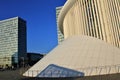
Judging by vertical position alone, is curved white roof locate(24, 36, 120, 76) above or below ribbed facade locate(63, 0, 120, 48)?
below

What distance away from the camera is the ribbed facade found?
28728 millimetres

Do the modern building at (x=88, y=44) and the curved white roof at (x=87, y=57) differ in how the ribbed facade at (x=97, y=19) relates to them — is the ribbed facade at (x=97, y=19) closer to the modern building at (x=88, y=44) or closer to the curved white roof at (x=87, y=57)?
the modern building at (x=88, y=44)

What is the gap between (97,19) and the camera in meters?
30.5

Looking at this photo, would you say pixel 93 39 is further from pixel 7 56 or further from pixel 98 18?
pixel 7 56

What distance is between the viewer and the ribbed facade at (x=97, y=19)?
28728mm

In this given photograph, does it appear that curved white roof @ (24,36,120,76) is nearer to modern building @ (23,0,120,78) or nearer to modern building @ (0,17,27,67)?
modern building @ (23,0,120,78)

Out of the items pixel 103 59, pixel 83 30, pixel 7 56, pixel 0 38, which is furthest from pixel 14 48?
pixel 103 59

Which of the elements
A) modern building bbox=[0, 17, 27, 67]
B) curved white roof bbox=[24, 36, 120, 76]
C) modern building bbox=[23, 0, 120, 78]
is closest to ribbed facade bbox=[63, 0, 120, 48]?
modern building bbox=[23, 0, 120, 78]

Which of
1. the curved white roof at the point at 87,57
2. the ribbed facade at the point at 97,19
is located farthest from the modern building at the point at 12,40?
Answer: the curved white roof at the point at 87,57

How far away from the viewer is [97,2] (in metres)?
30.9

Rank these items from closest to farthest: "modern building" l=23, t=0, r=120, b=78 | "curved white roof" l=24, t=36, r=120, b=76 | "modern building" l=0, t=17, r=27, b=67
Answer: "curved white roof" l=24, t=36, r=120, b=76, "modern building" l=23, t=0, r=120, b=78, "modern building" l=0, t=17, r=27, b=67

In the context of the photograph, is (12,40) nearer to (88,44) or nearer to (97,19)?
(97,19)

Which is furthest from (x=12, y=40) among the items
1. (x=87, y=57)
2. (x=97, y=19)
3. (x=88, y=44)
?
(x=87, y=57)

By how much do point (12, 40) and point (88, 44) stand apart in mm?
114424
